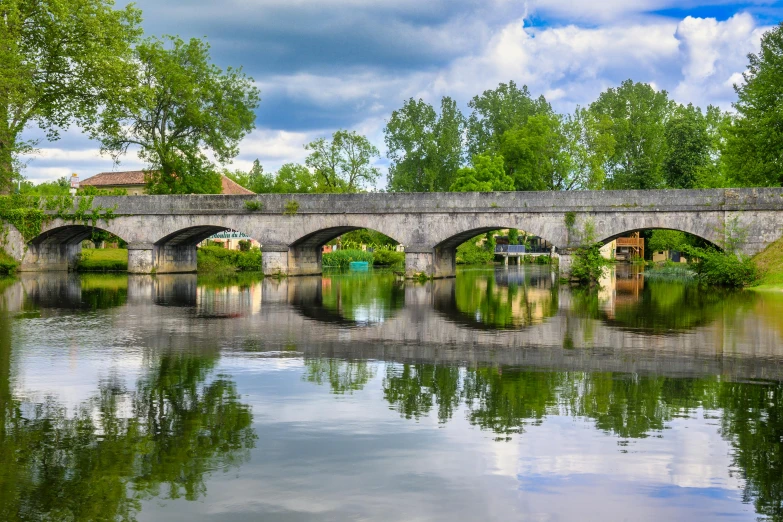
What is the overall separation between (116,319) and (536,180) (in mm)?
60141

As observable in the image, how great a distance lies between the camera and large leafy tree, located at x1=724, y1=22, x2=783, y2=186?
4738 centimetres

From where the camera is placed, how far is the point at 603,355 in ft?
51.0

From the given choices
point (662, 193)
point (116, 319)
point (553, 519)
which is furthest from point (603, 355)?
point (662, 193)

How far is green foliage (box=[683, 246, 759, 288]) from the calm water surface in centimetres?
1967

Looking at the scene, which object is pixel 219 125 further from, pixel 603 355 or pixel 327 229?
pixel 603 355

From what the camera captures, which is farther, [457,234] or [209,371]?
[457,234]

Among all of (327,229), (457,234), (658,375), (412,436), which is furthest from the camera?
(327,229)

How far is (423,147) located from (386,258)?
1607 centimetres

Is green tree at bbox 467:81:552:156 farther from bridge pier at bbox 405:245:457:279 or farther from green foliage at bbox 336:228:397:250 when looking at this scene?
bridge pier at bbox 405:245:457:279

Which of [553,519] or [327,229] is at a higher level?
[327,229]

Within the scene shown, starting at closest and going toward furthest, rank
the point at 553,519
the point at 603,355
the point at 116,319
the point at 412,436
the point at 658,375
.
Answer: the point at 553,519 < the point at 412,436 < the point at 658,375 < the point at 603,355 < the point at 116,319

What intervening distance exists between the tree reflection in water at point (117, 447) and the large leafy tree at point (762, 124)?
4402 centimetres

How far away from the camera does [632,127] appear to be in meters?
81.1

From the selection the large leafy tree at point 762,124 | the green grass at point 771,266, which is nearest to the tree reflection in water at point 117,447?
the green grass at point 771,266
